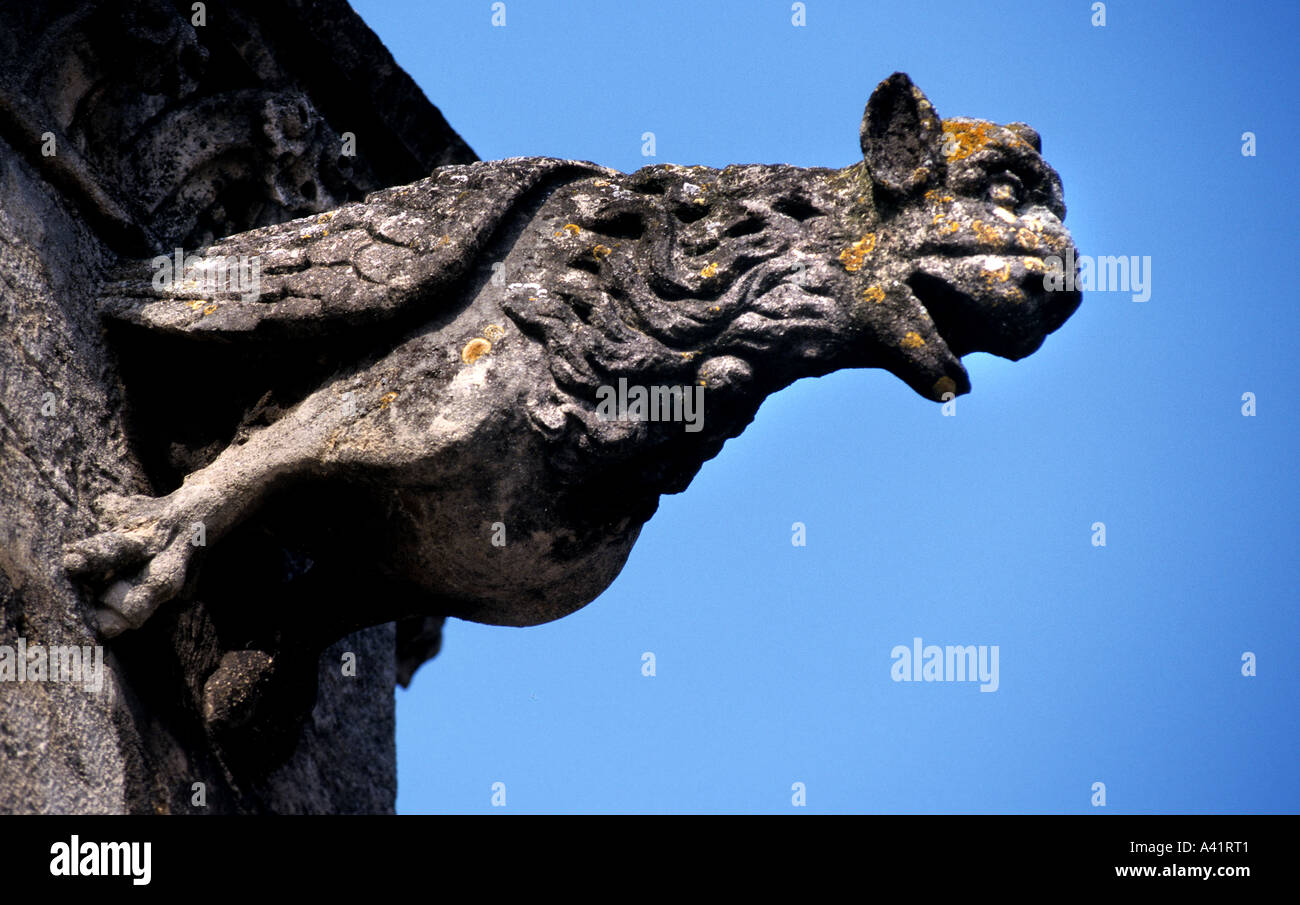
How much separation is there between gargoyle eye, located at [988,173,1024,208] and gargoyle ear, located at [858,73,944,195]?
13 cm

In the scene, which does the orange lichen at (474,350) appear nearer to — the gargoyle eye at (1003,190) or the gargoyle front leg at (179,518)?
the gargoyle front leg at (179,518)

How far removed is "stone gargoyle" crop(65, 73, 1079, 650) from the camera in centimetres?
429

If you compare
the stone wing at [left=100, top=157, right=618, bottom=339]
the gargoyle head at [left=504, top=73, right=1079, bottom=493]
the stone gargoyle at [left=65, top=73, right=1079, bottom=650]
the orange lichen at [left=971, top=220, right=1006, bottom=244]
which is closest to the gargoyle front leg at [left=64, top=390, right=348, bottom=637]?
Result: the stone gargoyle at [left=65, top=73, right=1079, bottom=650]

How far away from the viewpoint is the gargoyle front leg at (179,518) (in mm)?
4176

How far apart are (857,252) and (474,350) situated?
3.06 feet

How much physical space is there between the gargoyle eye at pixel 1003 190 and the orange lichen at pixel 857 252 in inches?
11.8

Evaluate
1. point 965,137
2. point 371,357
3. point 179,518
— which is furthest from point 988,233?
point 179,518

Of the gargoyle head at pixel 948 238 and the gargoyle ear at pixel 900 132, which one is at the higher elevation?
the gargoyle ear at pixel 900 132

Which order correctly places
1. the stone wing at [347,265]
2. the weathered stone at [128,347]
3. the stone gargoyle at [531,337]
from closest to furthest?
the weathered stone at [128,347], the stone gargoyle at [531,337], the stone wing at [347,265]

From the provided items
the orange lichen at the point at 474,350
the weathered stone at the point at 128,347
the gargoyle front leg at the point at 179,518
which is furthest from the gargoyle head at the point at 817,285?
the weathered stone at the point at 128,347

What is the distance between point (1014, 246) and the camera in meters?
4.32

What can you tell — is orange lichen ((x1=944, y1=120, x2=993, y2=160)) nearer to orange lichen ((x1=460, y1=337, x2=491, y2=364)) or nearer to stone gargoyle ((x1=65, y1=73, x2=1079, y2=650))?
stone gargoyle ((x1=65, y1=73, x2=1079, y2=650))

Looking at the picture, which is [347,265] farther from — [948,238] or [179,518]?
[948,238]

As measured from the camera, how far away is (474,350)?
434 cm
